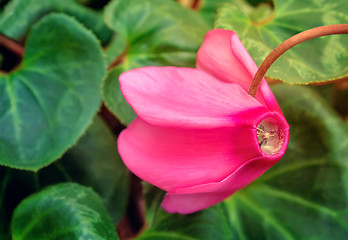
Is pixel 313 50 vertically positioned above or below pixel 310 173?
above

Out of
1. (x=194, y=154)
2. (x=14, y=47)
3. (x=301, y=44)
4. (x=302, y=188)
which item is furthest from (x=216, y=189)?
(x=14, y=47)

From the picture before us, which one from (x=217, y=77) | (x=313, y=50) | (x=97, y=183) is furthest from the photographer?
(x=97, y=183)

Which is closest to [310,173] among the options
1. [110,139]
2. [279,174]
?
[279,174]

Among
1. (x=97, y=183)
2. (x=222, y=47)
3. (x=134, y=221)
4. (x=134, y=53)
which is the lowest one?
(x=134, y=221)

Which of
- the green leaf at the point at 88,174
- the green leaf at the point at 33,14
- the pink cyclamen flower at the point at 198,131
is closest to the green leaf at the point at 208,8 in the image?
the green leaf at the point at 33,14

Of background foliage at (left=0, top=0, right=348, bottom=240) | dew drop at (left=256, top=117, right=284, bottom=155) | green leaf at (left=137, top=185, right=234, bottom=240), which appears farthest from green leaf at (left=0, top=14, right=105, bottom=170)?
dew drop at (left=256, top=117, right=284, bottom=155)

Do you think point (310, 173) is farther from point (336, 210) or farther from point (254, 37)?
point (254, 37)

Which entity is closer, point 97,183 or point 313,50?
point 313,50

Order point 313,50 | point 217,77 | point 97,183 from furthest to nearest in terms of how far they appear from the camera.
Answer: point 97,183 → point 313,50 → point 217,77
